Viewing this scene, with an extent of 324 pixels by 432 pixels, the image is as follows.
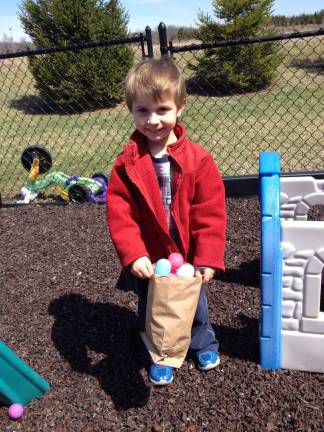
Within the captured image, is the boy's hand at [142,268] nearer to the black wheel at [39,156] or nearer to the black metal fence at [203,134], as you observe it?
the black metal fence at [203,134]

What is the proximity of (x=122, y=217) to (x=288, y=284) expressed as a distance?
76cm

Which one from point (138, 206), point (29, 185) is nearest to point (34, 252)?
point (29, 185)

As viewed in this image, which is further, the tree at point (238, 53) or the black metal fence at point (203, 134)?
the tree at point (238, 53)

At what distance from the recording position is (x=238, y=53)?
32.4 feet

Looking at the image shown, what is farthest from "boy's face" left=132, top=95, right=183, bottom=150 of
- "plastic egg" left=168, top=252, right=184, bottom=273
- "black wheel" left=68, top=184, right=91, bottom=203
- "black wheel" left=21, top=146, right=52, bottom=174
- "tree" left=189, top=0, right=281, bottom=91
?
"tree" left=189, top=0, right=281, bottom=91

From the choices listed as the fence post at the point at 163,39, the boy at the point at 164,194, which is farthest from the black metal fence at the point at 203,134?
the boy at the point at 164,194

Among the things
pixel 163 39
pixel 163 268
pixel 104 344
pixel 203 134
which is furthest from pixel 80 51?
pixel 163 268

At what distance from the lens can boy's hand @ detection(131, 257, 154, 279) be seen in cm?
188

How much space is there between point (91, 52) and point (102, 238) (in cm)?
649

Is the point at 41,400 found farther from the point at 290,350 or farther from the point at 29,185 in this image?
the point at 29,185

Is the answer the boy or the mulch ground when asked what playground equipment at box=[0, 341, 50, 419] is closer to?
the mulch ground

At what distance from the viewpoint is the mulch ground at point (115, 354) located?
2070 mm

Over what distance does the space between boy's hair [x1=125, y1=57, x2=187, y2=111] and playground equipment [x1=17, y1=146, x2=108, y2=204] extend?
2.58 metres

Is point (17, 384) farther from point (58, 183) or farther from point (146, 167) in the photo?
point (58, 183)
